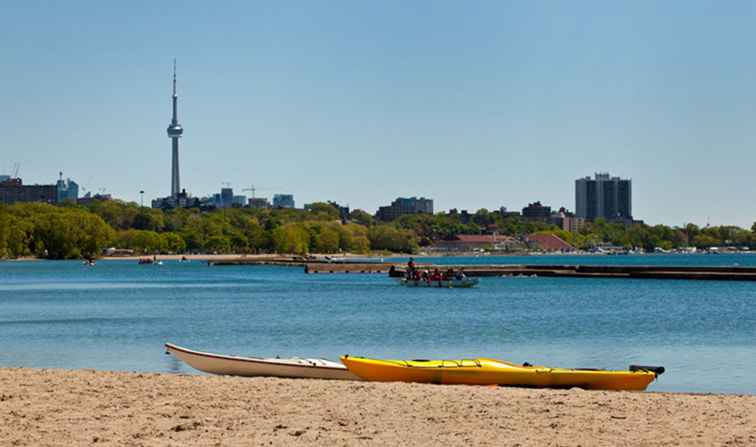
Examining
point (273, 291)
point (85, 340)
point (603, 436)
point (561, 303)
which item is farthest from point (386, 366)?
point (273, 291)

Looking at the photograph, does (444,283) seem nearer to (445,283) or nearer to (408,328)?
(445,283)

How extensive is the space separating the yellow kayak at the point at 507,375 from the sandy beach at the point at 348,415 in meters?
0.80

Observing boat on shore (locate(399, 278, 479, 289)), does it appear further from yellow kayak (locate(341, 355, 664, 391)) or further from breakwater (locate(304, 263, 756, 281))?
yellow kayak (locate(341, 355, 664, 391))

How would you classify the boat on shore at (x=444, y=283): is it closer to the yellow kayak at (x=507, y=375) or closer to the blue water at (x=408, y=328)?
the blue water at (x=408, y=328)

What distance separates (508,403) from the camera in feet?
76.5

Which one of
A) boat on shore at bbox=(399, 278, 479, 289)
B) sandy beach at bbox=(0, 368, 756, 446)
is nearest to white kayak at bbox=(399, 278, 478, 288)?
boat on shore at bbox=(399, 278, 479, 289)

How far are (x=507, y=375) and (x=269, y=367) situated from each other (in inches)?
220

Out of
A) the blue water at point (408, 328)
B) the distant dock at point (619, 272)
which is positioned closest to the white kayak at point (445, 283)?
the blue water at point (408, 328)

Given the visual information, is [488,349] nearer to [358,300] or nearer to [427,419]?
[427,419]


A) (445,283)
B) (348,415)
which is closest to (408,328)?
(348,415)

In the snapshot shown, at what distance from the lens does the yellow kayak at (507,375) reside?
2669cm

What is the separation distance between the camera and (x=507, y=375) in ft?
87.9

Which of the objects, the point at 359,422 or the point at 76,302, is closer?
the point at 359,422

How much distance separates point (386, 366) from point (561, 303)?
52.0m
